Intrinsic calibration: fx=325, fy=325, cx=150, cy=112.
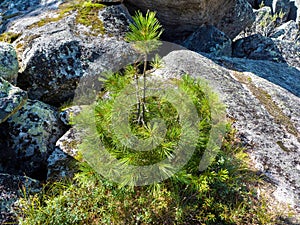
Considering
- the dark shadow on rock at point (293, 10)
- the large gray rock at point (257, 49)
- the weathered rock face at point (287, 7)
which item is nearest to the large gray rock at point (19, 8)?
the large gray rock at point (257, 49)

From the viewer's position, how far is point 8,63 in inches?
242

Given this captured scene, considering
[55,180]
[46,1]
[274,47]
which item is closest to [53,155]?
[55,180]

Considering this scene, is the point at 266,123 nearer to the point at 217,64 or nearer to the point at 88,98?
the point at 217,64

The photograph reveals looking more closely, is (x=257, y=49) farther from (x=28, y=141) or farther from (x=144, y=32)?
(x=28, y=141)

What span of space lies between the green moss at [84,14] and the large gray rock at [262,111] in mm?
1891

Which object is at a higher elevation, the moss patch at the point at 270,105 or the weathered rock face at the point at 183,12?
the weathered rock face at the point at 183,12

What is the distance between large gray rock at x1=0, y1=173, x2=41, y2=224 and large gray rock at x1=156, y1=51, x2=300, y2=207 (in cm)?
361

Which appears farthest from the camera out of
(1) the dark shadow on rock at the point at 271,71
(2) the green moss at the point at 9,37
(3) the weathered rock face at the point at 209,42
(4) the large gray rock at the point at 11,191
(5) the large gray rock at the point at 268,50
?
(5) the large gray rock at the point at 268,50

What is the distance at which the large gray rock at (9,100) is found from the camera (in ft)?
15.9

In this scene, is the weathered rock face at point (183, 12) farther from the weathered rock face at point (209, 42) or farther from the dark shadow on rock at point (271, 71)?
the dark shadow on rock at point (271, 71)

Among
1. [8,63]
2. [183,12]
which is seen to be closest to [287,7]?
[183,12]

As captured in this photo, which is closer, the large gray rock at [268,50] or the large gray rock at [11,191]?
the large gray rock at [11,191]

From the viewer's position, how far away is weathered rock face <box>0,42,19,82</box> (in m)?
6.04

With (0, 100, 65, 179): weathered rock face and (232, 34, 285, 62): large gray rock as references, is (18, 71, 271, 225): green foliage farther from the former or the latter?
(232, 34, 285, 62): large gray rock
